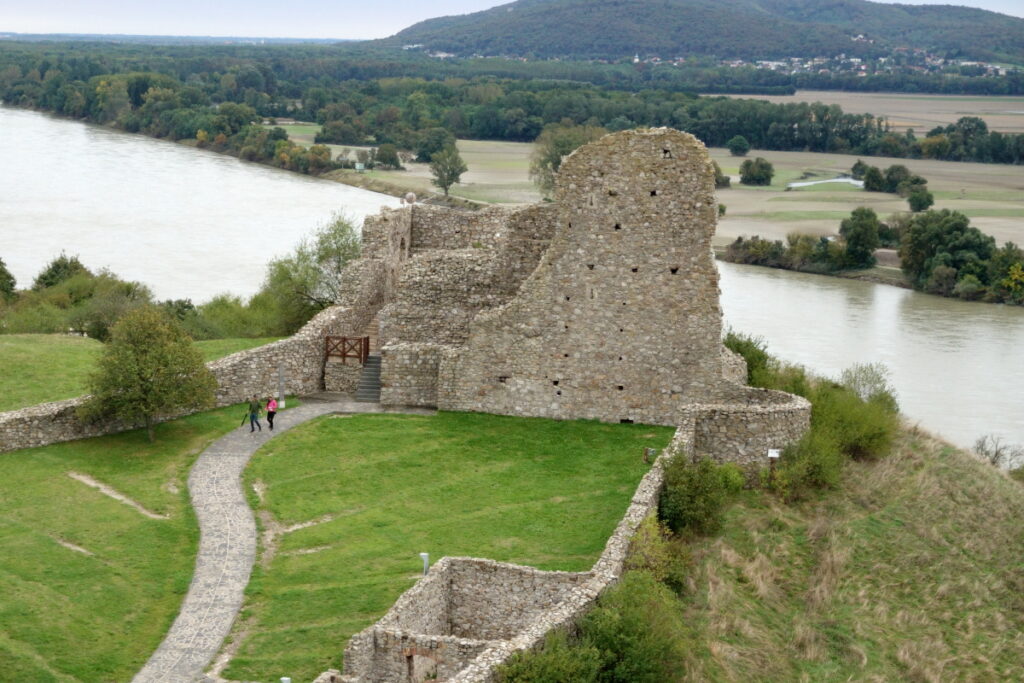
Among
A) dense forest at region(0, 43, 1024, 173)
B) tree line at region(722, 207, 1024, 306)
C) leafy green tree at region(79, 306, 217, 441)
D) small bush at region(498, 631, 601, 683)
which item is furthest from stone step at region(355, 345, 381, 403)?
dense forest at region(0, 43, 1024, 173)

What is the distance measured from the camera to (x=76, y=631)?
15664 mm

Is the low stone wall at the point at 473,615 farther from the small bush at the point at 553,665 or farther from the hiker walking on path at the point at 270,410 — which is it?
the hiker walking on path at the point at 270,410

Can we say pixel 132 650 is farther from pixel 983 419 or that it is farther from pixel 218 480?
pixel 983 419

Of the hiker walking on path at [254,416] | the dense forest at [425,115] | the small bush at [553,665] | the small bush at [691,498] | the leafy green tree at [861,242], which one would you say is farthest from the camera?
the dense forest at [425,115]

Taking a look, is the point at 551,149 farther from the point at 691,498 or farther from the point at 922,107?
the point at 922,107

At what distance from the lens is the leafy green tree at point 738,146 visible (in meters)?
98.4

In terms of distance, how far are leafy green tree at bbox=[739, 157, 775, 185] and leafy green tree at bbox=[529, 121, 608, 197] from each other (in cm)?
1006

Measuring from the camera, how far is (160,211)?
223 feet

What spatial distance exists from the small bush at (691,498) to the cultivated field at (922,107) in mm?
99007

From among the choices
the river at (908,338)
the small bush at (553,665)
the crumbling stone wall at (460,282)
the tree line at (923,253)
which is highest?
the crumbling stone wall at (460,282)

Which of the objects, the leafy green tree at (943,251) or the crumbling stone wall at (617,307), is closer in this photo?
the crumbling stone wall at (617,307)

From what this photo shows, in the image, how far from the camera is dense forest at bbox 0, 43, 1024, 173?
332 ft

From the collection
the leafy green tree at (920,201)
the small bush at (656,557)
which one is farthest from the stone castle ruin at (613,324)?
the leafy green tree at (920,201)

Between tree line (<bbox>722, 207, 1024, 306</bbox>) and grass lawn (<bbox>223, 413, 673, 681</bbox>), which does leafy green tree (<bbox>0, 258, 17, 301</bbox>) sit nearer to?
grass lawn (<bbox>223, 413, 673, 681</bbox>)
